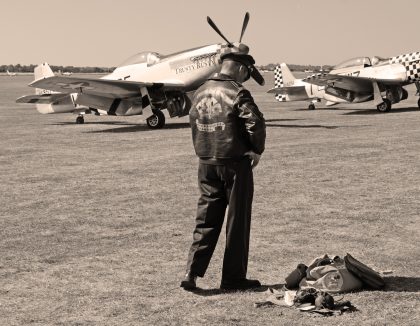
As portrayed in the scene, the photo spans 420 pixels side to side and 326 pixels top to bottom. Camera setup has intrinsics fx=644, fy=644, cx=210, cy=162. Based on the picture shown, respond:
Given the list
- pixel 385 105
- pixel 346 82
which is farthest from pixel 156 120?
pixel 385 105

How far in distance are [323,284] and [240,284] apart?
2.17 ft

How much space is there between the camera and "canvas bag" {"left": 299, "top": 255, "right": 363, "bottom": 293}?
5.07 m

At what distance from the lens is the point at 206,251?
521 cm

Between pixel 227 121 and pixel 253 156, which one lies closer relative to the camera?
pixel 227 121

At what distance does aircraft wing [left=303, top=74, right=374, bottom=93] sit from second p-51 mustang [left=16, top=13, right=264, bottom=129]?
326 inches

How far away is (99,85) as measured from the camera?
22125 millimetres

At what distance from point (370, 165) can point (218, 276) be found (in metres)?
7.06

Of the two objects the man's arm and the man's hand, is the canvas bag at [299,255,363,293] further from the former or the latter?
the man's arm

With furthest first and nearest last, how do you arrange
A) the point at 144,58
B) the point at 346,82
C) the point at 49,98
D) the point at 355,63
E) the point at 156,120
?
the point at 355,63, the point at 346,82, the point at 49,98, the point at 144,58, the point at 156,120

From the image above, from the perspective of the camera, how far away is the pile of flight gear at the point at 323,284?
4.73 meters

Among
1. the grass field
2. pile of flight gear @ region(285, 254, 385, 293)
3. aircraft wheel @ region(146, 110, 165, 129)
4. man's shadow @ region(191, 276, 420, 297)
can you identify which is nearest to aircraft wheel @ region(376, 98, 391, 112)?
aircraft wheel @ region(146, 110, 165, 129)

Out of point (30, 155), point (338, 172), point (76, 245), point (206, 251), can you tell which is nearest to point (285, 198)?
point (338, 172)

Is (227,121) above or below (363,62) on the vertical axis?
below

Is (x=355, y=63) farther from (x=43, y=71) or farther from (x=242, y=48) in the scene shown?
(x=242, y=48)
